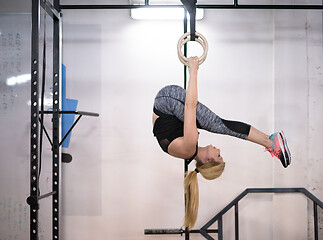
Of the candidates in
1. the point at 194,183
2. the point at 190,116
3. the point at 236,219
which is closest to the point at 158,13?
the point at 190,116

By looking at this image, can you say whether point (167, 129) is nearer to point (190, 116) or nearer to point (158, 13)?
point (190, 116)

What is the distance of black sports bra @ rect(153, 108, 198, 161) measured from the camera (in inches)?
98.2

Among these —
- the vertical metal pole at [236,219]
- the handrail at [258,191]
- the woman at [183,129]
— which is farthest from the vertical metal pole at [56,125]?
the vertical metal pole at [236,219]

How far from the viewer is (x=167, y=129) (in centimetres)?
250

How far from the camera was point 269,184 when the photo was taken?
12.1ft

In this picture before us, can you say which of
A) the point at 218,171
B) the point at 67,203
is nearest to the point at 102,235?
the point at 67,203

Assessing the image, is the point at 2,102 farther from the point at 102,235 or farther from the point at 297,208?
the point at 297,208

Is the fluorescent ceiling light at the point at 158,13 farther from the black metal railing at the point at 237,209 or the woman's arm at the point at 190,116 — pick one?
the black metal railing at the point at 237,209

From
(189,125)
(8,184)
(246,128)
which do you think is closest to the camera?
(189,125)

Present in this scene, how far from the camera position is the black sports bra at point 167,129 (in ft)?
8.18

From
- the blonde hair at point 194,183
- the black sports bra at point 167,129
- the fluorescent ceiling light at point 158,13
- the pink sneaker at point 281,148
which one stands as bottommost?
the blonde hair at point 194,183

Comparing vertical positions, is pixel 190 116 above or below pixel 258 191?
above

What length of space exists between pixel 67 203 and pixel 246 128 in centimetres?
204

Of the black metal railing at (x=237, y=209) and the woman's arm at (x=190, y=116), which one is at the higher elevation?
the woman's arm at (x=190, y=116)
